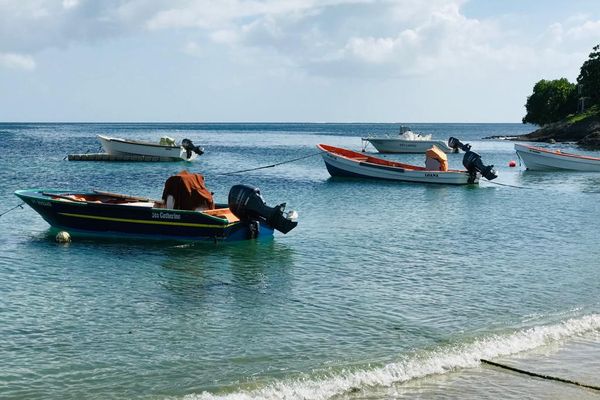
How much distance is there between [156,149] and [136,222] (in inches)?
1775

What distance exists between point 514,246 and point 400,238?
13.0 ft

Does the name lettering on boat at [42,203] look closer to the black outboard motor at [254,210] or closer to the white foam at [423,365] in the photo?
the black outboard motor at [254,210]

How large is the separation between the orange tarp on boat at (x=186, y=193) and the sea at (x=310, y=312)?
154cm

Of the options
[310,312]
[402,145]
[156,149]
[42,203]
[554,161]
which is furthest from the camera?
[402,145]

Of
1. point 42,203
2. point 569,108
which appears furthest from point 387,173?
point 569,108

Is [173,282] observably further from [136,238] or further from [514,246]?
[514,246]

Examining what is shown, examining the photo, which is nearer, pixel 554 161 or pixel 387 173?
pixel 387 173

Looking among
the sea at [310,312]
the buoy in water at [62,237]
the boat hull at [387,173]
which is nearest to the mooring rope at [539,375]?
the sea at [310,312]

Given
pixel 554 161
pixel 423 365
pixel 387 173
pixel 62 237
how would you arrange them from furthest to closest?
pixel 554 161, pixel 387 173, pixel 62 237, pixel 423 365

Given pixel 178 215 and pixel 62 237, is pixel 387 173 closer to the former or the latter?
pixel 178 215

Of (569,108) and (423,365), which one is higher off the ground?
(569,108)

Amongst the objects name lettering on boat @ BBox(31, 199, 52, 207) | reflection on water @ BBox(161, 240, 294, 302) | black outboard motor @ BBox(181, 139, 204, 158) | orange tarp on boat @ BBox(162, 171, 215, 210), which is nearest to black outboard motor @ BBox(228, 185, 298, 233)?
reflection on water @ BBox(161, 240, 294, 302)

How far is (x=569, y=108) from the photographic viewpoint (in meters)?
133

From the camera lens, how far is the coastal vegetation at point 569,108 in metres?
110
